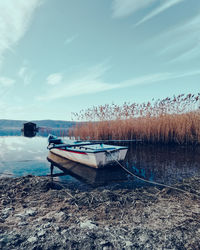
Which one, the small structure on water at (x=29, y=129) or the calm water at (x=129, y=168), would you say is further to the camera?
the small structure on water at (x=29, y=129)

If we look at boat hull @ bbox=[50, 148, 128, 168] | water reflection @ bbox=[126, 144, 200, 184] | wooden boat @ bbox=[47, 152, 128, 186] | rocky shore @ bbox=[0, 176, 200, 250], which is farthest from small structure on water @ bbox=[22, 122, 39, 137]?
rocky shore @ bbox=[0, 176, 200, 250]

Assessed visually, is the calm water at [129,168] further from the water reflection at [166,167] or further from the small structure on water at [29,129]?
the small structure on water at [29,129]

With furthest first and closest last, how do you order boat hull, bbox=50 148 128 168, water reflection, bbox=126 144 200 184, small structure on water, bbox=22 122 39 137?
1. small structure on water, bbox=22 122 39 137
2. boat hull, bbox=50 148 128 168
3. water reflection, bbox=126 144 200 184

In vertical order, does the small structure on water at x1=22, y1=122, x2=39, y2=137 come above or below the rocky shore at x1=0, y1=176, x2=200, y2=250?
above

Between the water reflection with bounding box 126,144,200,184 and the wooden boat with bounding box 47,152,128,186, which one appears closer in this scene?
the wooden boat with bounding box 47,152,128,186

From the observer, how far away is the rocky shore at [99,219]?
192 cm

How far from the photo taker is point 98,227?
2.21 meters

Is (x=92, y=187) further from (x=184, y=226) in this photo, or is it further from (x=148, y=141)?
(x=148, y=141)

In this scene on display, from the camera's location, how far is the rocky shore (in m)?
1.92

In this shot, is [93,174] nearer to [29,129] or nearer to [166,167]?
[166,167]

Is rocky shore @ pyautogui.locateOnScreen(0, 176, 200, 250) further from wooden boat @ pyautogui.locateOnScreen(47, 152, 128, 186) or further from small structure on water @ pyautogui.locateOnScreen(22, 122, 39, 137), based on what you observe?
small structure on water @ pyautogui.locateOnScreen(22, 122, 39, 137)

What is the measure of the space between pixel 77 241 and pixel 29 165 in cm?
566

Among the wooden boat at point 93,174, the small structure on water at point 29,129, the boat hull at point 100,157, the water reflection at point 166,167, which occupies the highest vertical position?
the small structure on water at point 29,129

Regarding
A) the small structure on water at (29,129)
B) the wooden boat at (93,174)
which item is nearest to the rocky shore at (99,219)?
the wooden boat at (93,174)
